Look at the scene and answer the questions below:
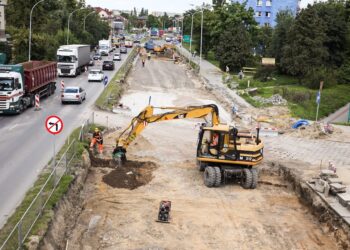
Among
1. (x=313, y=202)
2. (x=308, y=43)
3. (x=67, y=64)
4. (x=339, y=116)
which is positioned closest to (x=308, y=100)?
(x=339, y=116)

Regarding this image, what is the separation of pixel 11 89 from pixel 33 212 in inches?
749

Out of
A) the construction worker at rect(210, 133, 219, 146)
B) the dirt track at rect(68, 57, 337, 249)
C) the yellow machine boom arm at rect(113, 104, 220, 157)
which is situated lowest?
the dirt track at rect(68, 57, 337, 249)

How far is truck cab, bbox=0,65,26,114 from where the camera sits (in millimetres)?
30312

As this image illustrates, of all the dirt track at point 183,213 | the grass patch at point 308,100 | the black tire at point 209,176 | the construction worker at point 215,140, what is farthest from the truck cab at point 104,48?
the black tire at point 209,176

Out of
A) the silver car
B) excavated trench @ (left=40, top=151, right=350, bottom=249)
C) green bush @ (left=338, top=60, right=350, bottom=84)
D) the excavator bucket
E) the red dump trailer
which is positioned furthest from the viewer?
green bush @ (left=338, top=60, right=350, bottom=84)

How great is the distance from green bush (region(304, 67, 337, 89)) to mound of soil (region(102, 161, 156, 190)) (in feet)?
94.3

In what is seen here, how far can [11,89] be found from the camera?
3083 cm

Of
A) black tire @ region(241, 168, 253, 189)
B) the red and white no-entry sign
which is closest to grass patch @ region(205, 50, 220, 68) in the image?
black tire @ region(241, 168, 253, 189)

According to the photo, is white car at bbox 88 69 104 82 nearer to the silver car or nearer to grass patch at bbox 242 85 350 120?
the silver car

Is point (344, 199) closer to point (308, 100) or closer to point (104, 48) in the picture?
point (308, 100)

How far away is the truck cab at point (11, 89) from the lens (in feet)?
99.5

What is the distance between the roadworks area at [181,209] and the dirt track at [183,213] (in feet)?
0.11

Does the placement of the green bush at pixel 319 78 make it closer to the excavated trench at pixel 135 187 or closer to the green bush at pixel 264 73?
the green bush at pixel 264 73

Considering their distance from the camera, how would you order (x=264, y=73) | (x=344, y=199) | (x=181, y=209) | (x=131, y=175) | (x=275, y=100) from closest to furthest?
(x=344, y=199), (x=181, y=209), (x=131, y=175), (x=275, y=100), (x=264, y=73)
